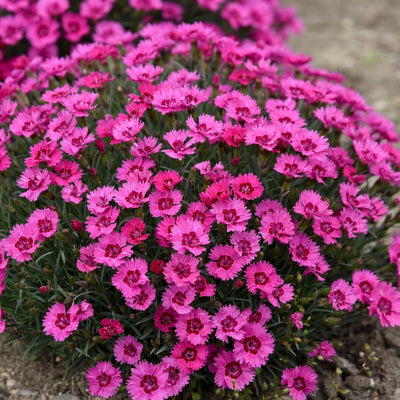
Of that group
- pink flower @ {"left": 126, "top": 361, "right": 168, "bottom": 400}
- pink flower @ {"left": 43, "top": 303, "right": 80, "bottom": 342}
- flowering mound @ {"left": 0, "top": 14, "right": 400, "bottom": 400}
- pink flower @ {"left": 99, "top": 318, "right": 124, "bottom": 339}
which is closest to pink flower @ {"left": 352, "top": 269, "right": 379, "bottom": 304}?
flowering mound @ {"left": 0, "top": 14, "right": 400, "bottom": 400}

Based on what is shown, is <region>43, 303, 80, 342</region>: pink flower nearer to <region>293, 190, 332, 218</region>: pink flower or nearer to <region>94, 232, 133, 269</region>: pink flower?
<region>94, 232, 133, 269</region>: pink flower

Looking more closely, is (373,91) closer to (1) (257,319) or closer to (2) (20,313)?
(1) (257,319)

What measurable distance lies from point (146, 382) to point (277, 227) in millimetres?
809

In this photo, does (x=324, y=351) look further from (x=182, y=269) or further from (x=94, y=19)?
(x=94, y=19)

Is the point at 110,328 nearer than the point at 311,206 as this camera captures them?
Yes

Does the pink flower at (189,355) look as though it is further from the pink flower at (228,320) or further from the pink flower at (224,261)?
the pink flower at (224,261)

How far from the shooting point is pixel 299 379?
7.21 feet

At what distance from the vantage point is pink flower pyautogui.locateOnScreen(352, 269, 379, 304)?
7.44ft

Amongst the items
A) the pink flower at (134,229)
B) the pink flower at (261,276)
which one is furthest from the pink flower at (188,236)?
the pink flower at (261,276)

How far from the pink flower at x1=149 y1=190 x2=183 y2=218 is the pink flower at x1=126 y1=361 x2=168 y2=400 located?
1.99 ft

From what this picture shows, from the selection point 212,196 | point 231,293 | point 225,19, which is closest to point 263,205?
point 212,196

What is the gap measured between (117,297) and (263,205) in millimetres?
740

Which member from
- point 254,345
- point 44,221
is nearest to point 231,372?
point 254,345

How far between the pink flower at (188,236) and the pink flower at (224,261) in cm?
9
